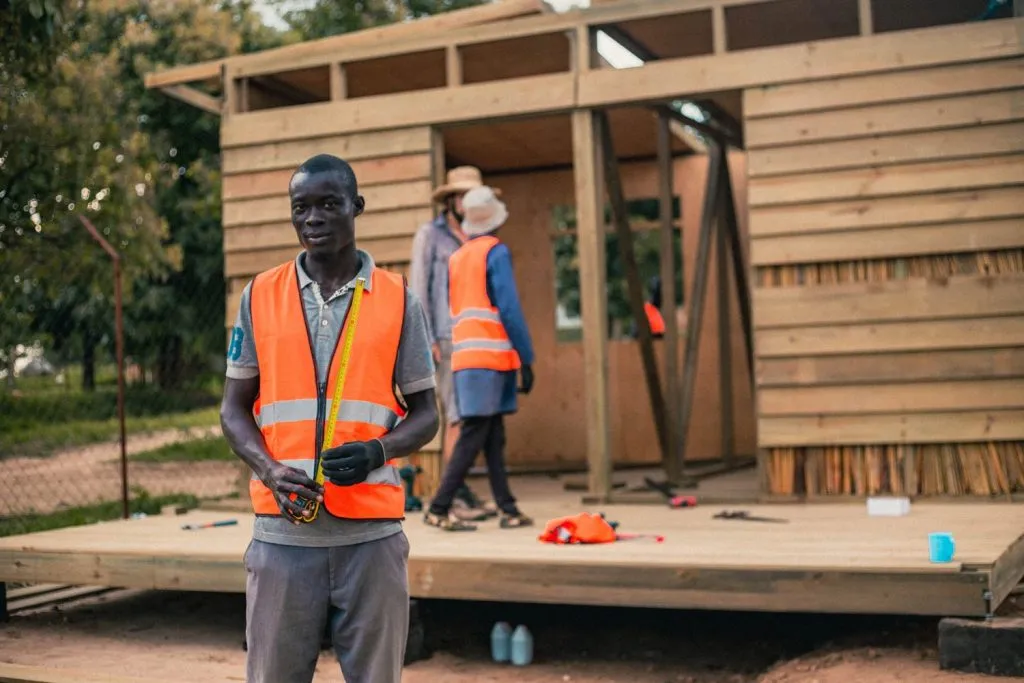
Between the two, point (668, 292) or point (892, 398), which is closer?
point (892, 398)

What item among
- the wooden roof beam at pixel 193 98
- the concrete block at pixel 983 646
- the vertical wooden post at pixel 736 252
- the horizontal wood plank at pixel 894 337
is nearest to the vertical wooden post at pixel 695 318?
the vertical wooden post at pixel 736 252

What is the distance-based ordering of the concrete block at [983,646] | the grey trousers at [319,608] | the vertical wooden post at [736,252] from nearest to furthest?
the grey trousers at [319,608] → the concrete block at [983,646] → the vertical wooden post at [736,252]

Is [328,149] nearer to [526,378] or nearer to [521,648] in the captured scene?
[526,378]

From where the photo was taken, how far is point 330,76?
9188 mm

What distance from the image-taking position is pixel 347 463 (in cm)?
278

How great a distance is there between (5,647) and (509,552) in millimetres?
2855

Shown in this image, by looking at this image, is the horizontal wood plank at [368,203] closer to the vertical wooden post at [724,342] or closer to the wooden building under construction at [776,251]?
the wooden building under construction at [776,251]

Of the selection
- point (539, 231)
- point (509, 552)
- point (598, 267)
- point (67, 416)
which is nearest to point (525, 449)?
point (539, 231)

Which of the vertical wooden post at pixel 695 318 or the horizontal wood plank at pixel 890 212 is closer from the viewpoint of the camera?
the horizontal wood plank at pixel 890 212

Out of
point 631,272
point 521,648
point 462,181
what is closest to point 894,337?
point 631,272

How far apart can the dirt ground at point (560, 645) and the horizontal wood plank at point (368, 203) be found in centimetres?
278

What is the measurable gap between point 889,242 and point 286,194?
4.18 m

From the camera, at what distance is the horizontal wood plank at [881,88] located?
7.32 metres

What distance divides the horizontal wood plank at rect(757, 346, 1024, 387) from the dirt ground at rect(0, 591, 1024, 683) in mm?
1541
